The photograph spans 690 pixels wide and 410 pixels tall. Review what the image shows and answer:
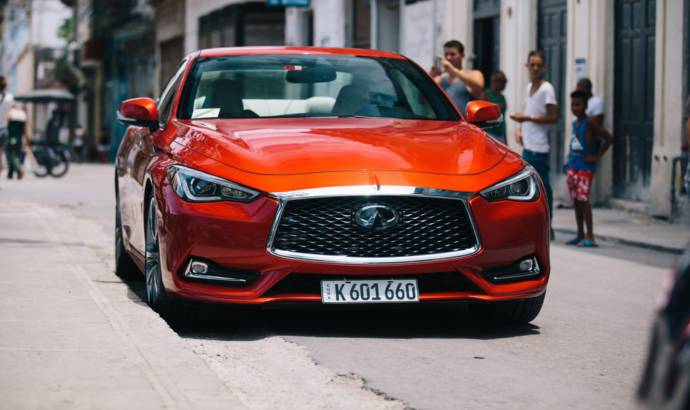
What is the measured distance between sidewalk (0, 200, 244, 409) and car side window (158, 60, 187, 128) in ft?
3.45

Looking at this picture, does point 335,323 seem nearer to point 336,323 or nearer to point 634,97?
point 336,323

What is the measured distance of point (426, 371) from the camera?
6.58m

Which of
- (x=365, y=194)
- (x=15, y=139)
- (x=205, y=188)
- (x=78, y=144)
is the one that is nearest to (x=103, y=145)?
(x=78, y=144)

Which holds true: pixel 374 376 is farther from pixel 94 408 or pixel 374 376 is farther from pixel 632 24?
pixel 632 24

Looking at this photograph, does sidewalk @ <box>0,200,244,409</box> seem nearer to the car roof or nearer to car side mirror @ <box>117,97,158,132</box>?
car side mirror @ <box>117,97,158,132</box>

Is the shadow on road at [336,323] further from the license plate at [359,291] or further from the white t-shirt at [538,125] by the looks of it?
the white t-shirt at [538,125]

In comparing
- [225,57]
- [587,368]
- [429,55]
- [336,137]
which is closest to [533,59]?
[225,57]

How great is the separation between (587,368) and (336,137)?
6.28 feet

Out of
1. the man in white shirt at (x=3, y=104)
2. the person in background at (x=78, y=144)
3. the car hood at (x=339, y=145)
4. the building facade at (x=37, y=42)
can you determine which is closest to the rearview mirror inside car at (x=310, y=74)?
the car hood at (x=339, y=145)

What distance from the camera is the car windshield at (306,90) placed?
872 centimetres

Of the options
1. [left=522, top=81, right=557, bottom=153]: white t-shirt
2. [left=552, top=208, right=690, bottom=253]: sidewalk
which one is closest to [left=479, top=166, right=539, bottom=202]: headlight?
[left=552, top=208, right=690, bottom=253]: sidewalk

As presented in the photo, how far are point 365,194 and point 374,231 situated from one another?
0.61ft

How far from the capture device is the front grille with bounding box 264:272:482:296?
7.37 metres

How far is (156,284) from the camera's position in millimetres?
7957
